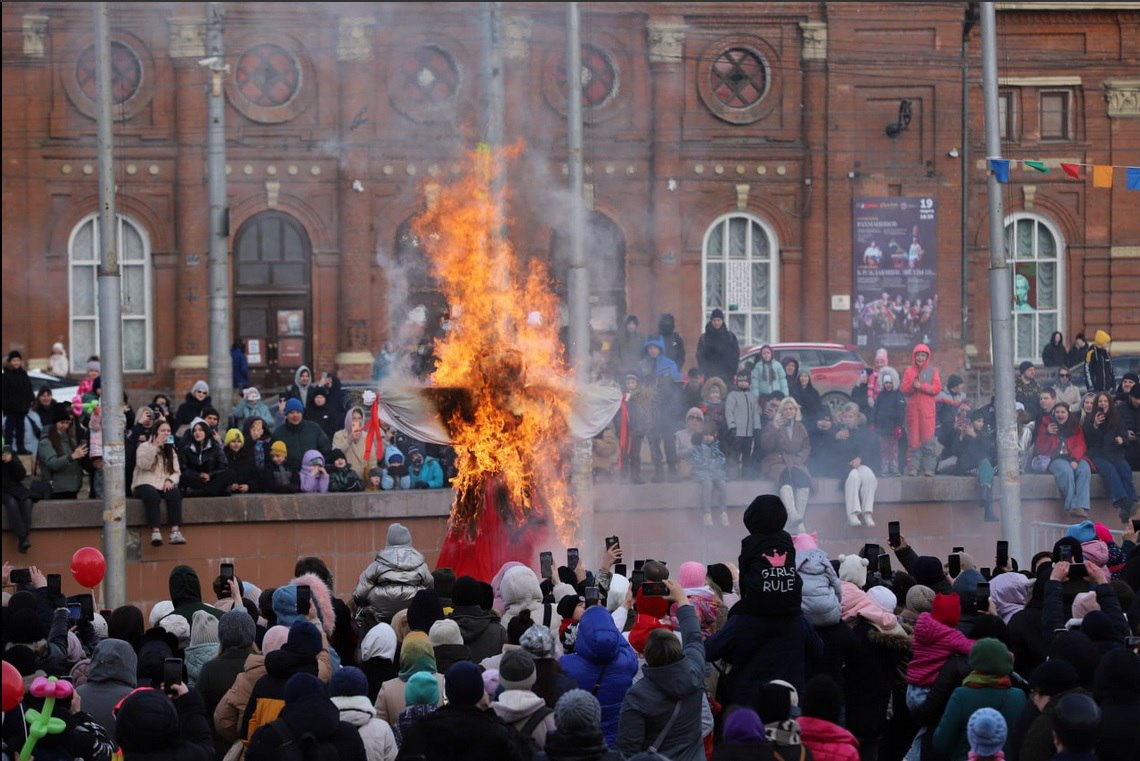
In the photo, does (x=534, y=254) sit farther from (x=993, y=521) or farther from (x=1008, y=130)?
(x=993, y=521)

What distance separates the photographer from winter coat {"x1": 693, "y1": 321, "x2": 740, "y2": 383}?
23703 millimetres

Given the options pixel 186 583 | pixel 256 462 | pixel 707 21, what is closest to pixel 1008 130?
pixel 707 21

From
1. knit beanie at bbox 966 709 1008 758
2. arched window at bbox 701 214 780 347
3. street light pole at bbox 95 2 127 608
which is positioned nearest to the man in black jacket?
street light pole at bbox 95 2 127 608

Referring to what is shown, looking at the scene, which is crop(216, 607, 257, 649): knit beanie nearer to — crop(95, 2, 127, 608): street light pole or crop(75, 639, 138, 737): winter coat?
crop(75, 639, 138, 737): winter coat

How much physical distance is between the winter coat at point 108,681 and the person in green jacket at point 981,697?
165 inches

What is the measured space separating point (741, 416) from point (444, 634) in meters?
11.6

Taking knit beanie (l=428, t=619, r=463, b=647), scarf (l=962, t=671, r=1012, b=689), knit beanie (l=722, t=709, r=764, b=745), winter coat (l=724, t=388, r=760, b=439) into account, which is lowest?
scarf (l=962, t=671, r=1012, b=689)

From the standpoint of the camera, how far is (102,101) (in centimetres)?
1822

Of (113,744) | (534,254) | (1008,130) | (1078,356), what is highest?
(1008,130)

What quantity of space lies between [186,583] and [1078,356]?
22.0m

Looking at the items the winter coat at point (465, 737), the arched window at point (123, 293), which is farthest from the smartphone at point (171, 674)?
the arched window at point (123, 293)

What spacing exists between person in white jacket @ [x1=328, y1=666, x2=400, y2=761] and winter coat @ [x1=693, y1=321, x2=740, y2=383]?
15347 mm

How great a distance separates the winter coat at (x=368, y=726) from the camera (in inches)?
327

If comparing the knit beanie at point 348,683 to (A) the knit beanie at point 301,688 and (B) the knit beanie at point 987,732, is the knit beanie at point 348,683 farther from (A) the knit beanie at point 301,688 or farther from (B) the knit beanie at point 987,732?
(B) the knit beanie at point 987,732
